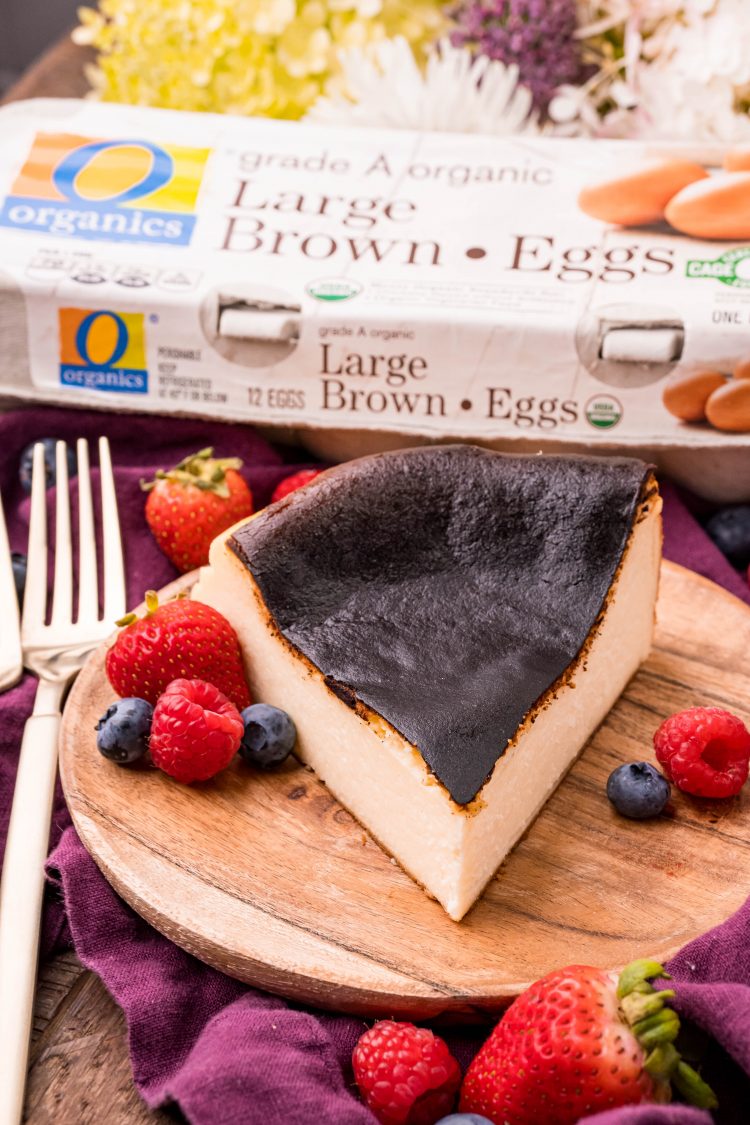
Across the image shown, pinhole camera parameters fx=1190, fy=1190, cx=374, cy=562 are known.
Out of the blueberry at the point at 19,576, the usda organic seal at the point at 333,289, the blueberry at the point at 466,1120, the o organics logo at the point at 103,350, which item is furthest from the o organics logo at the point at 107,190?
the blueberry at the point at 466,1120

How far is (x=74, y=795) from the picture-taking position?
1.81 meters

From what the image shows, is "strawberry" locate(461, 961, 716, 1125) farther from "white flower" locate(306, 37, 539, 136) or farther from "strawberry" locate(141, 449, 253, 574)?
"white flower" locate(306, 37, 539, 136)

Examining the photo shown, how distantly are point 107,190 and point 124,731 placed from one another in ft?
4.54

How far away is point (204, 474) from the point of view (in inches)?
91.3

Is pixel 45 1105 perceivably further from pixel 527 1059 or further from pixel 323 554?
pixel 323 554

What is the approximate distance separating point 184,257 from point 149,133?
48cm

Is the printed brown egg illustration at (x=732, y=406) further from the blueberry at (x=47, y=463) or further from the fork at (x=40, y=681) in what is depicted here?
the blueberry at (x=47, y=463)

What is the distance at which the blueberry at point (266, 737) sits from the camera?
1.88m

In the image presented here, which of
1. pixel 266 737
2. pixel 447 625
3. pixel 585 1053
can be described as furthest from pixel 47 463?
pixel 585 1053

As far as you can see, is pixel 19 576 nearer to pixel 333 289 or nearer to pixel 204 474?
pixel 204 474

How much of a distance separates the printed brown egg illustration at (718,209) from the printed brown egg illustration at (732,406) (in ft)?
1.19

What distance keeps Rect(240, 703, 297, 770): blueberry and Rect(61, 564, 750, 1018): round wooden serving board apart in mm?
36

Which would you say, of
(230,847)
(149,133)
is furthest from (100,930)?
(149,133)

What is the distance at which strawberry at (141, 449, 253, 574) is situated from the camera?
229cm
